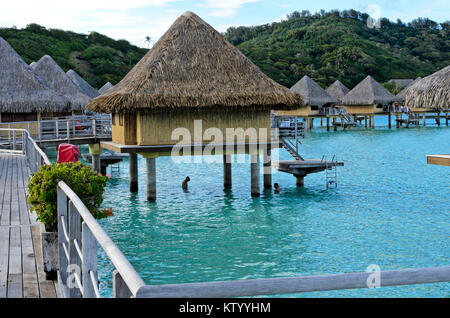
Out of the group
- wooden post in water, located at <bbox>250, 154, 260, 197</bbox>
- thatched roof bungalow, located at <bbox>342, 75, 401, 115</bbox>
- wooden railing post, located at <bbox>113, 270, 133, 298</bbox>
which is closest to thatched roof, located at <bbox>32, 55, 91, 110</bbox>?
wooden post in water, located at <bbox>250, 154, 260, 197</bbox>

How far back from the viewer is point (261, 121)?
20.3 meters

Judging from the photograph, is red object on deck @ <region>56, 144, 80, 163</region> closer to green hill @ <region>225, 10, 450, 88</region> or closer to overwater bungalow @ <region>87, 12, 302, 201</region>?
overwater bungalow @ <region>87, 12, 302, 201</region>

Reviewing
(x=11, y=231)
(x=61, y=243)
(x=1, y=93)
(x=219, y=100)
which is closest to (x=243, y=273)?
(x=11, y=231)

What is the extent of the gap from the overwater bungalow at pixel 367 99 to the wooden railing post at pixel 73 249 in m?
60.3

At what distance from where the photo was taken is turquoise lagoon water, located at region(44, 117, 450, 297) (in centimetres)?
1231

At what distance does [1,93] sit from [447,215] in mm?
21351

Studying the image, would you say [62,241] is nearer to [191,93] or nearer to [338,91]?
[191,93]

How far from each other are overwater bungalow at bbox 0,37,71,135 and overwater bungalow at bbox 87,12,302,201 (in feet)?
30.5

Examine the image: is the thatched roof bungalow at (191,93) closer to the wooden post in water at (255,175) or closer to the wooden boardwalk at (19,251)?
the wooden post in water at (255,175)

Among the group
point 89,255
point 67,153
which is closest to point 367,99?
point 67,153
